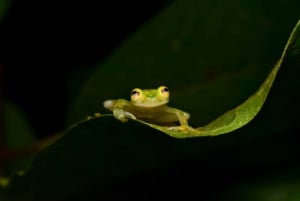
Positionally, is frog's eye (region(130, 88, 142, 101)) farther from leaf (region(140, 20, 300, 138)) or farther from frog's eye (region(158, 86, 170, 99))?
leaf (region(140, 20, 300, 138))

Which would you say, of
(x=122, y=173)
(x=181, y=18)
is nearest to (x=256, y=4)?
(x=181, y=18)

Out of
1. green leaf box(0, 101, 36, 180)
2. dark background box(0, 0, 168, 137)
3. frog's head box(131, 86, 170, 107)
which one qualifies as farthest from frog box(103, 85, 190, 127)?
green leaf box(0, 101, 36, 180)

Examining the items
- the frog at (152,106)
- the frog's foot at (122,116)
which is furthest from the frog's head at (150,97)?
the frog's foot at (122,116)

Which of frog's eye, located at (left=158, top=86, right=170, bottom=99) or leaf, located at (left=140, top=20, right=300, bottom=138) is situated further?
frog's eye, located at (left=158, top=86, right=170, bottom=99)

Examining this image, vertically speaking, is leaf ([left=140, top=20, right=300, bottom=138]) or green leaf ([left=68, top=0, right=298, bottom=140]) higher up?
green leaf ([left=68, top=0, right=298, bottom=140])

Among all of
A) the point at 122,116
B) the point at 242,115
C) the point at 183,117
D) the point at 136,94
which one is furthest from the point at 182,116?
the point at 242,115

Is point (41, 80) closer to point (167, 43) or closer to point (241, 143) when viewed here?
point (167, 43)

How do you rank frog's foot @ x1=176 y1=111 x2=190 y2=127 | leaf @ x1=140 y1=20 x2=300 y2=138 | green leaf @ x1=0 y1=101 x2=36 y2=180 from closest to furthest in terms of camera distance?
1. leaf @ x1=140 y1=20 x2=300 y2=138
2. frog's foot @ x1=176 y1=111 x2=190 y2=127
3. green leaf @ x1=0 y1=101 x2=36 y2=180
